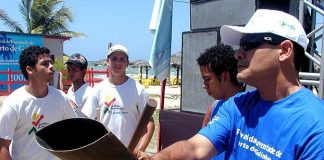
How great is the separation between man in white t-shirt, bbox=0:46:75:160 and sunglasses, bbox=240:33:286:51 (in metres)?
1.71

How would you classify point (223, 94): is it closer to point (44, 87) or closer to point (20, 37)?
point (44, 87)

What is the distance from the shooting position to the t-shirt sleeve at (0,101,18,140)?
2887mm

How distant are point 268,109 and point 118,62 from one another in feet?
7.63

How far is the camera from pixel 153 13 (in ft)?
17.8

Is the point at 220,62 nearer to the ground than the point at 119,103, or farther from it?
farther from it

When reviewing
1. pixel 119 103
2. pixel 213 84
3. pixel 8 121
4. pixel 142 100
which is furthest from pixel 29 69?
pixel 213 84

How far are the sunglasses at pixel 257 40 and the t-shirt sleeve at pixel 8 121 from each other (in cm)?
184

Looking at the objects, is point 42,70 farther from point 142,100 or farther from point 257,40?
point 257,40

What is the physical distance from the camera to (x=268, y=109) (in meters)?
1.76

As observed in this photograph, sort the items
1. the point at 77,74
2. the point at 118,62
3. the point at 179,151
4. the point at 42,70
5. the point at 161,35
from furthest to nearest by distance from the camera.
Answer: the point at 161,35 < the point at 77,74 < the point at 118,62 < the point at 42,70 < the point at 179,151

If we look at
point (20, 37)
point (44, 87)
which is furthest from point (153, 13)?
point (20, 37)

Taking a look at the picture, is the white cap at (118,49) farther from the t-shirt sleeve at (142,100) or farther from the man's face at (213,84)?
the man's face at (213,84)

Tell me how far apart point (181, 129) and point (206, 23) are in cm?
148

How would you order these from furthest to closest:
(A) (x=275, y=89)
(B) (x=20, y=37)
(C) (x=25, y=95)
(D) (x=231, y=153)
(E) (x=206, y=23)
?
(B) (x=20, y=37) < (E) (x=206, y=23) < (C) (x=25, y=95) < (D) (x=231, y=153) < (A) (x=275, y=89)
